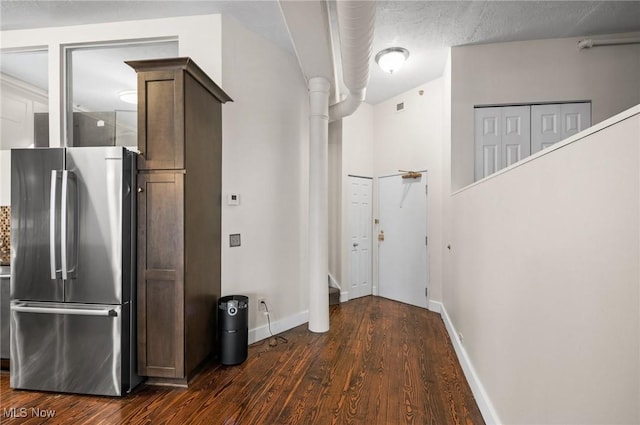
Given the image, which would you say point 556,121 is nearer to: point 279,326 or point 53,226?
A: point 279,326

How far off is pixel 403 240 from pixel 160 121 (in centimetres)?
377

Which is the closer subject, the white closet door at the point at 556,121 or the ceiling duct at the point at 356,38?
the ceiling duct at the point at 356,38

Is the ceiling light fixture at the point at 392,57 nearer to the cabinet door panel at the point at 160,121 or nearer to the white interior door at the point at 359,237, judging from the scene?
the white interior door at the point at 359,237

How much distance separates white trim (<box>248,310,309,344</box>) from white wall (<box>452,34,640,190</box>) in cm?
250

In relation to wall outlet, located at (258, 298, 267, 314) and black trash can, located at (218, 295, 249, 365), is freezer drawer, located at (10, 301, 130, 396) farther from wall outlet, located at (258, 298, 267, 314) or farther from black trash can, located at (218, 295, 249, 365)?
wall outlet, located at (258, 298, 267, 314)

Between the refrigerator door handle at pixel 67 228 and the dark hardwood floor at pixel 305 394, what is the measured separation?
3.25ft

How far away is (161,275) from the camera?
7.91 ft

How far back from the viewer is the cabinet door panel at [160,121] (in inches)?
94.3

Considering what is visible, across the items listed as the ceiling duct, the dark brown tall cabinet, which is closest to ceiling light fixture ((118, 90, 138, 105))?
the dark brown tall cabinet

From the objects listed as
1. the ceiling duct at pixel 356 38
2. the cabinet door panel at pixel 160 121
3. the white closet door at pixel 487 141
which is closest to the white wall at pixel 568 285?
the ceiling duct at pixel 356 38

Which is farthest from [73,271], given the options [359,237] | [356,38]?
[359,237]

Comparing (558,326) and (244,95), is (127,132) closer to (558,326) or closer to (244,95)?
(244,95)

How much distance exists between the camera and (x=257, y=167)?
132 inches

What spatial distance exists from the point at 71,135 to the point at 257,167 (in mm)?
2015
